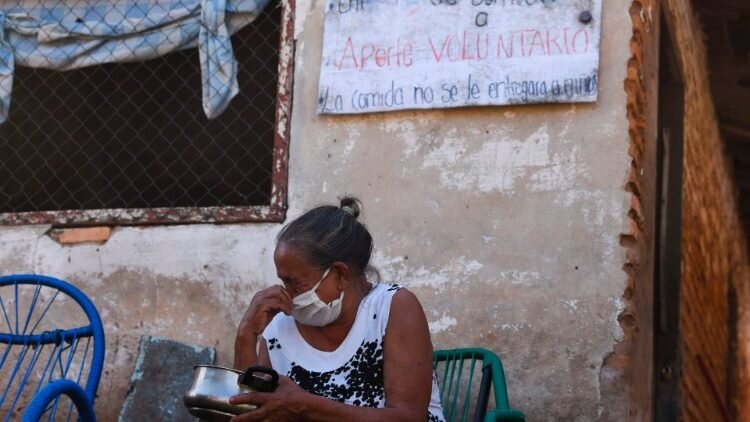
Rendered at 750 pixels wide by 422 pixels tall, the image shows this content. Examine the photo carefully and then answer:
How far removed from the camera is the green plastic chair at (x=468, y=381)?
4.05 metres

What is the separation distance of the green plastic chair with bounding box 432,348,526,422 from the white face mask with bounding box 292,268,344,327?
79cm

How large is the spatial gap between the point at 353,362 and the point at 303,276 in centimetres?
29

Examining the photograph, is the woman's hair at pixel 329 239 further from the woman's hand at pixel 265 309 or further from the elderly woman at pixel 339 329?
the woman's hand at pixel 265 309

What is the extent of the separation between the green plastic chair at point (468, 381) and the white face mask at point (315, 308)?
795mm

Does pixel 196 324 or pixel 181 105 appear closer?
pixel 196 324

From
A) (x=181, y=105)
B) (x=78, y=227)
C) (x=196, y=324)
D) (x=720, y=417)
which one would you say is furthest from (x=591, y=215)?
(x=720, y=417)

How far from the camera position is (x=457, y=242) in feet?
15.1

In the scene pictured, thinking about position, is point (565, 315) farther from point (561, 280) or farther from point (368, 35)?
point (368, 35)

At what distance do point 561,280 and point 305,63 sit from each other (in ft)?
4.89

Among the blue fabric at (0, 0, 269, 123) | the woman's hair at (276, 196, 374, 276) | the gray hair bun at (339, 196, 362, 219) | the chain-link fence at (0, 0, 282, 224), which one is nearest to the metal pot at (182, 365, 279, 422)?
the woman's hair at (276, 196, 374, 276)

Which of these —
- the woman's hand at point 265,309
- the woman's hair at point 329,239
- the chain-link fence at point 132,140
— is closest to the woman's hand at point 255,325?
the woman's hand at point 265,309

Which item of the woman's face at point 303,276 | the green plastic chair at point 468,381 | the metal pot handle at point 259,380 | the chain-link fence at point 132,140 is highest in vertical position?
the chain-link fence at point 132,140

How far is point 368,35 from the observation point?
16.1ft

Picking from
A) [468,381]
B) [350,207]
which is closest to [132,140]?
[468,381]
